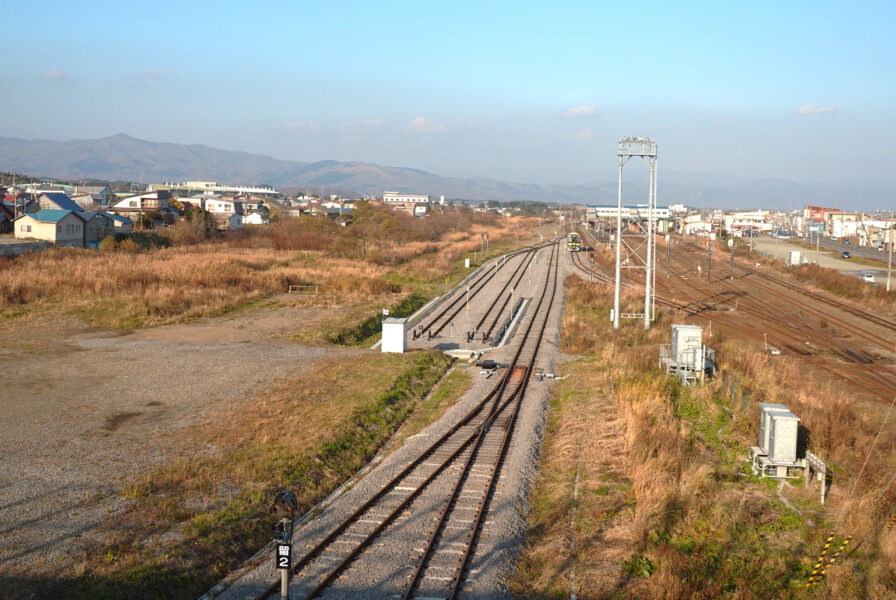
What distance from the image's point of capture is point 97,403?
672 inches

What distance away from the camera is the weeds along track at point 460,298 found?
2839cm

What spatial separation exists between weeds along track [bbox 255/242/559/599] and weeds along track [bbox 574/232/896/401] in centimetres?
1247

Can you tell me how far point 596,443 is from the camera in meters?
13.7

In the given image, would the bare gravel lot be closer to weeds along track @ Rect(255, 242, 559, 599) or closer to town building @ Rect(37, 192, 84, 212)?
weeds along track @ Rect(255, 242, 559, 599)

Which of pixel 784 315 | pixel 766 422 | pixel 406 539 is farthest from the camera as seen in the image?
pixel 784 315

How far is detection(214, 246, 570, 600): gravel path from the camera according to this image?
27.1 feet

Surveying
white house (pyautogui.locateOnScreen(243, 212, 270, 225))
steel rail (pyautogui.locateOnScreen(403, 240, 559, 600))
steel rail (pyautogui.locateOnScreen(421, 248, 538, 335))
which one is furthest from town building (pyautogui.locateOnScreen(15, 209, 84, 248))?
steel rail (pyautogui.locateOnScreen(403, 240, 559, 600))

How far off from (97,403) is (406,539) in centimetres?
1110

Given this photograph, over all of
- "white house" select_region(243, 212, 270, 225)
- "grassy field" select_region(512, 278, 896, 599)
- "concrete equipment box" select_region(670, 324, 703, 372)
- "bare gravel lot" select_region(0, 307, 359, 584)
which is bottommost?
"bare gravel lot" select_region(0, 307, 359, 584)

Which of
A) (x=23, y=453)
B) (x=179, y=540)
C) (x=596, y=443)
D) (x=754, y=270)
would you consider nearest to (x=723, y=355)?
(x=596, y=443)

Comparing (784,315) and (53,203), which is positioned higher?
(53,203)

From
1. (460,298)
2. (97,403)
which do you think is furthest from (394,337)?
(460,298)

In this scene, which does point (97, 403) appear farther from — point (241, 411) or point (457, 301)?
point (457, 301)

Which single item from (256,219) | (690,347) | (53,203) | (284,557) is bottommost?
(284,557)
